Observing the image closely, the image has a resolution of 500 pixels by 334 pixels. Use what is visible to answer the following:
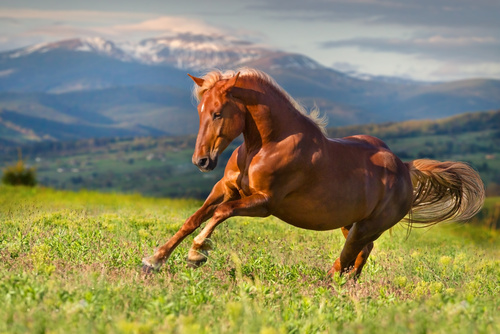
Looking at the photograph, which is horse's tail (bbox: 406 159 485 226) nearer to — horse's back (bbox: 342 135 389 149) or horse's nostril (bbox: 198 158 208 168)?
horse's back (bbox: 342 135 389 149)

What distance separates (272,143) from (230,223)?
6.38 metres

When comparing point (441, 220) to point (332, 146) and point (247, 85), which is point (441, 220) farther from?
point (247, 85)

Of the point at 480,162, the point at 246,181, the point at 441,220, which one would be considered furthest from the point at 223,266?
the point at 480,162

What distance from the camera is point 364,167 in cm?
866

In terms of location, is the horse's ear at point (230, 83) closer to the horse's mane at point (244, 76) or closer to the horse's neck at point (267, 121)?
the horse's mane at point (244, 76)

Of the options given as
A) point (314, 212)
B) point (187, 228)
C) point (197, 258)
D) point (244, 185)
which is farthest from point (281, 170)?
point (197, 258)

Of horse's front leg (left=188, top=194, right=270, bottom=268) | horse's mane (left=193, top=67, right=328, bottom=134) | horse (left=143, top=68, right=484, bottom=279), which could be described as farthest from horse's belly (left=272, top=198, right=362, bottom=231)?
horse's mane (left=193, top=67, right=328, bottom=134)

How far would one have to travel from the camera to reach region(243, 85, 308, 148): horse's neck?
7914 mm

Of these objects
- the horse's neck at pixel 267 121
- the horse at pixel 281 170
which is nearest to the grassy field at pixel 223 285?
the horse at pixel 281 170

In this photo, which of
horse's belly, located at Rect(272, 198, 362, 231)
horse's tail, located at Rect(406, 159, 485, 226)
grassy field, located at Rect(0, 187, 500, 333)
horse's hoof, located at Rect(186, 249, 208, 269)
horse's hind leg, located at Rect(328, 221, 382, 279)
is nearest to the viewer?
grassy field, located at Rect(0, 187, 500, 333)

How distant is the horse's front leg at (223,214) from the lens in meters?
7.53

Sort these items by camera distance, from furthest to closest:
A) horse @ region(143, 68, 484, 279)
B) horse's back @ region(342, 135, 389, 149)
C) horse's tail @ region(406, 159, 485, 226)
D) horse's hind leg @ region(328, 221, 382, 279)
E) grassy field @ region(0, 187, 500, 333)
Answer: horse's tail @ region(406, 159, 485, 226) → horse's back @ region(342, 135, 389, 149) → horse's hind leg @ region(328, 221, 382, 279) → horse @ region(143, 68, 484, 279) → grassy field @ region(0, 187, 500, 333)

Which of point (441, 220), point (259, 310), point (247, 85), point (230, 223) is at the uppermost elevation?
point (247, 85)

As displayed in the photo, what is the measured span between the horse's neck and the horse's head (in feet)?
0.78
